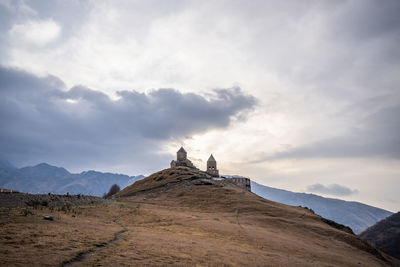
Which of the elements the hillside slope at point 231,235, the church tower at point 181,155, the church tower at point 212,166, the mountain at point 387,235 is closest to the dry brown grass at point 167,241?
the hillside slope at point 231,235

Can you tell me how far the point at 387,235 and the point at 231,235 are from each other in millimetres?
175202

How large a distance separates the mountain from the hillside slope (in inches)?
4657

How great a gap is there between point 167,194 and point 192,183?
426 inches

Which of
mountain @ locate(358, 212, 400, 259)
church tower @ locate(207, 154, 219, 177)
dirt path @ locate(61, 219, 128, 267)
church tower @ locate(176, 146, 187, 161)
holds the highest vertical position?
church tower @ locate(176, 146, 187, 161)

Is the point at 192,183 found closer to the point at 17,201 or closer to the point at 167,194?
the point at 167,194

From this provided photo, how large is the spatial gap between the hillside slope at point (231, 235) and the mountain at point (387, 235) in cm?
11829

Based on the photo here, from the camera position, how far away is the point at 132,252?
51.1 ft

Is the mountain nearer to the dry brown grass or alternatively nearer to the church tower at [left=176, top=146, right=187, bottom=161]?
the church tower at [left=176, top=146, right=187, bottom=161]

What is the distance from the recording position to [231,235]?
28391mm

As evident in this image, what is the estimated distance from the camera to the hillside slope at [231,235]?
18.3 meters

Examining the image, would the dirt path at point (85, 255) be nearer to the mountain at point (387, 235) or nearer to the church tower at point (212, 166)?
the church tower at point (212, 166)

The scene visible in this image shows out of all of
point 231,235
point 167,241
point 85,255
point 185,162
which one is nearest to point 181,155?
→ point 185,162

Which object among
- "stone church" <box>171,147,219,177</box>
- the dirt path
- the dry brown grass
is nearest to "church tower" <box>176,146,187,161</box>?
"stone church" <box>171,147,219,177</box>

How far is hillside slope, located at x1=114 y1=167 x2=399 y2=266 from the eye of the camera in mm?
18312
